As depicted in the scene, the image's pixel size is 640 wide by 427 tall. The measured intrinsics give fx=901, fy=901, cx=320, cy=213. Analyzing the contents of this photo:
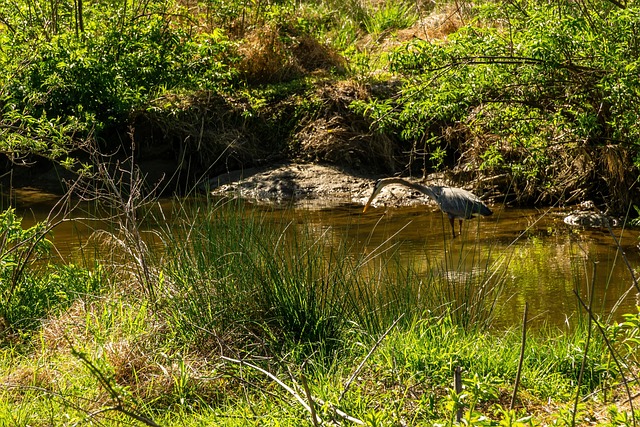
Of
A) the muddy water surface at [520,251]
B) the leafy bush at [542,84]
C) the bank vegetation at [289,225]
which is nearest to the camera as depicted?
the bank vegetation at [289,225]

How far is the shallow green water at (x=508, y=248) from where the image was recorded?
6.71 meters

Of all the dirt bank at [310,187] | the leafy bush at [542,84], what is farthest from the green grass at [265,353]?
the dirt bank at [310,187]

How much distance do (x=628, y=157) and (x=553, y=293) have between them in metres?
3.02

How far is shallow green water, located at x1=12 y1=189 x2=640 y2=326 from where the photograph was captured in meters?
6.71

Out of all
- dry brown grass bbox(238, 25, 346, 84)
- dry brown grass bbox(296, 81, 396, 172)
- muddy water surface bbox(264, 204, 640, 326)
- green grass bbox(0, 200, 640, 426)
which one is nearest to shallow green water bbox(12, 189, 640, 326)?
muddy water surface bbox(264, 204, 640, 326)

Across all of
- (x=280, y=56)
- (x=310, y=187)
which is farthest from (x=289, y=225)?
(x=280, y=56)

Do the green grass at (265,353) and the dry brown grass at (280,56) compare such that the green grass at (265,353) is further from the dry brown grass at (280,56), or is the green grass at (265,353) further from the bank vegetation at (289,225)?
the dry brown grass at (280,56)

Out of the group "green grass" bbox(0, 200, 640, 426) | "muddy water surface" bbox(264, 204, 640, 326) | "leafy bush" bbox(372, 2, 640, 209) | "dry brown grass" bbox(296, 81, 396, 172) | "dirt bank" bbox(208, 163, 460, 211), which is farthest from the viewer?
"dry brown grass" bbox(296, 81, 396, 172)

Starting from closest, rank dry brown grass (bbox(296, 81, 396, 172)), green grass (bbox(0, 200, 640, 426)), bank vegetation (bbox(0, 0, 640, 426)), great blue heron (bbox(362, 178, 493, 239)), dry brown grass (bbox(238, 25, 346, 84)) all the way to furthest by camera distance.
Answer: green grass (bbox(0, 200, 640, 426)) → bank vegetation (bbox(0, 0, 640, 426)) → great blue heron (bbox(362, 178, 493, 239)) → dry brown grass (bbox(296, 81, 396, 172)) → dry brown grass (bbox(238, 25, 346, 84))

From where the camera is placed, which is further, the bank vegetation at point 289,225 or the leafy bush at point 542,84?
the leafy bush at point 542,84

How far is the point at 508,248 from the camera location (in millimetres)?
7281

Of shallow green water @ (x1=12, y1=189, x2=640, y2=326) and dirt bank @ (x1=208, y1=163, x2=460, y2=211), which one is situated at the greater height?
dirt bank @ (x1=208, y1=163, x2=460, y2=211)

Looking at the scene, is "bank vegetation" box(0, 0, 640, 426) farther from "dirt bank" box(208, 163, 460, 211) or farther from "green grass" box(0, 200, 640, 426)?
"dirt bank" box(208, 163, 460, 211)

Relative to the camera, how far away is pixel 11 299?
5.44 meters
